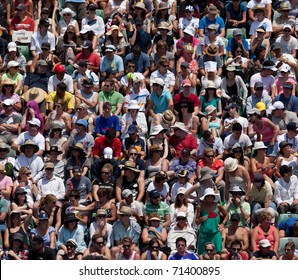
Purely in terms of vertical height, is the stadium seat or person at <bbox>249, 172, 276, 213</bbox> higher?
person at <bbox>249, 172, 276, 213</bbox>

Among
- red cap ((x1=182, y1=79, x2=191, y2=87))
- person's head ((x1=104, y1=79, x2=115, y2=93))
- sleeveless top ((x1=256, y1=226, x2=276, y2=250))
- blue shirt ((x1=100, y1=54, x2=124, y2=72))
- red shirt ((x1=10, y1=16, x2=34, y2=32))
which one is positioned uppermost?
red shirt ((x1=10, y1=16, x2=34, y2=32))

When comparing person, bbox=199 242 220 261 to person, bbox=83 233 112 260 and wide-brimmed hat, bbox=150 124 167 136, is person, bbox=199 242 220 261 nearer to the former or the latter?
person, bbox=83 233 112 260

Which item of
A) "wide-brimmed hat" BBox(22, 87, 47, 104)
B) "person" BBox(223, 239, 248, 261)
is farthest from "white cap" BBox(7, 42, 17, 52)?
"person" BBox(223, 239, 248, 261)

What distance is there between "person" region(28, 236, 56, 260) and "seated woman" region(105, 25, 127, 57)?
658cm

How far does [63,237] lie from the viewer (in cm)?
3125

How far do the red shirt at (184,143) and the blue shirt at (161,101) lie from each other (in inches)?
44.6

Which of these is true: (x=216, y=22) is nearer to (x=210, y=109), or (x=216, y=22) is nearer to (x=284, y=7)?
(x=284, y=7)

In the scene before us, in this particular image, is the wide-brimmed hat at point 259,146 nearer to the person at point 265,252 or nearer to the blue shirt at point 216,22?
the person at point 265,252

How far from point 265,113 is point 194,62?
2043 millimetres

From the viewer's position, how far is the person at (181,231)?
31.1 metres

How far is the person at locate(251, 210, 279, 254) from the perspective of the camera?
102 ft
